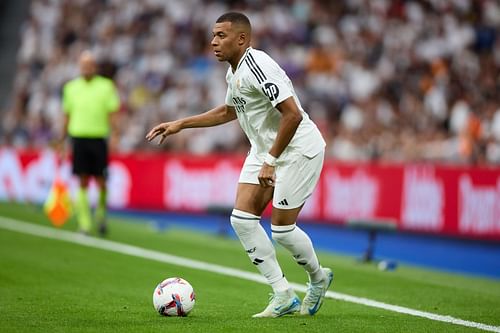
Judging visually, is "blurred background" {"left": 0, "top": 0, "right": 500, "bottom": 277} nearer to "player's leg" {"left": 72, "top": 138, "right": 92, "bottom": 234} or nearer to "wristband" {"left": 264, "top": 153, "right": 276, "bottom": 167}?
"player's leg" {"left": 72, "top": 138, "right": 92, "bottom": 234}

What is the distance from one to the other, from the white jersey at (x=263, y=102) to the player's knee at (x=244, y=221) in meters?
0.50

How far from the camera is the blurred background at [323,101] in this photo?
54.1 ft

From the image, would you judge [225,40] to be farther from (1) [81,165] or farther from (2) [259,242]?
(1) [81,165]

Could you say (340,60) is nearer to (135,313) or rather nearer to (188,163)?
(188,163)

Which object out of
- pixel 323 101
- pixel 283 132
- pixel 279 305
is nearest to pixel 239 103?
pixel 283 132

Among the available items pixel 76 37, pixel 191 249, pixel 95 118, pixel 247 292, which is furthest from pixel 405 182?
pixel 76 37

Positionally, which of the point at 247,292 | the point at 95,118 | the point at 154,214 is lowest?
the point at 154,214

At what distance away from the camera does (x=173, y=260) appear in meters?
12.8

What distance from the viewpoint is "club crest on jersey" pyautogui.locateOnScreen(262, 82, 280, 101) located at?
7.58m

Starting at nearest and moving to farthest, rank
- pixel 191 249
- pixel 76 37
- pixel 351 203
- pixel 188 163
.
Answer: pixel 191 249
pixel 351 203
pixel 188 163
pixel 76 37

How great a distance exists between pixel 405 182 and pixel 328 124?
5947 mm

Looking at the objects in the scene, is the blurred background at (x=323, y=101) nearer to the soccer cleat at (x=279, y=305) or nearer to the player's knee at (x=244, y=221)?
the soccer cleat at (x=279, y=305)

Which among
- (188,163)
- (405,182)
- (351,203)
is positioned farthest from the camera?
(188,163)

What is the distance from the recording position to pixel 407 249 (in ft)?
54.2
